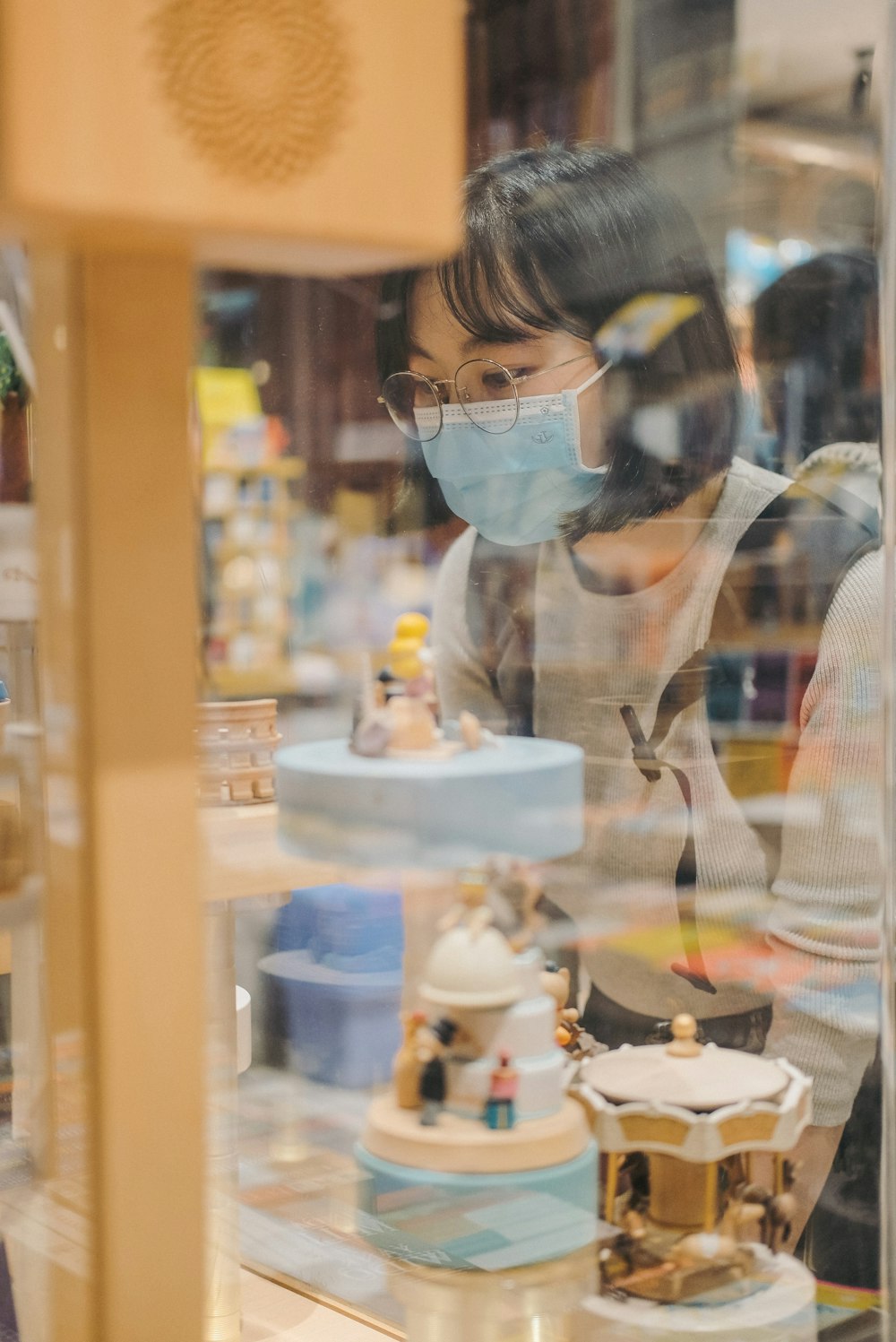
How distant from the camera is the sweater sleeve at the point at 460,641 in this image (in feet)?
3.15

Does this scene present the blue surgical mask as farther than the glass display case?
Yes

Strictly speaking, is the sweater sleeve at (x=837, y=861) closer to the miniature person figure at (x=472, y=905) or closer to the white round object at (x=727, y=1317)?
the white round object at (x=727, y=1317)

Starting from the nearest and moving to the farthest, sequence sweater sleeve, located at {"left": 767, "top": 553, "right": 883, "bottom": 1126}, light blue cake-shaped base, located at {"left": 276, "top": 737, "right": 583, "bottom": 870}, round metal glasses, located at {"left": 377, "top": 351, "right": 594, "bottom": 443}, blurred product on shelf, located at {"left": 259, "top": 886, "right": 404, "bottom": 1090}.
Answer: light blue cake-shaped base, located at {"left": 276, "top": 737, "right": 583, "bottom": 870} → blurred product on shelf, located at {"left": 259, "top": 886, "right": 404, "bottom": 1090} → round metal glasses, located at {"left": 377, "top": 351, "right": 594, "bottom": 443} → sweater sleeve, located at {"left": 767, "top": 553, "right": 883, "bottom": 1126}

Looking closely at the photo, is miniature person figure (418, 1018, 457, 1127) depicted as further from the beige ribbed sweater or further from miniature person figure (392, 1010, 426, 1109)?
the beige ribbed sweater

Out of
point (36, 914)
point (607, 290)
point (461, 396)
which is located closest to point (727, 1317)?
point (36, 914)

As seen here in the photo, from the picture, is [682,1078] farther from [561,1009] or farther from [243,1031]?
[243,1031]

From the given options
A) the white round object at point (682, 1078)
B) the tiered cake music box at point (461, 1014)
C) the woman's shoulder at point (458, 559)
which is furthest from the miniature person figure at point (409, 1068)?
the woman's shoulder at point (458, 559)

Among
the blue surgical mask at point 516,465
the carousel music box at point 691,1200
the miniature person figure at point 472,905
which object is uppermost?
the blue surgical mask at point 516,465

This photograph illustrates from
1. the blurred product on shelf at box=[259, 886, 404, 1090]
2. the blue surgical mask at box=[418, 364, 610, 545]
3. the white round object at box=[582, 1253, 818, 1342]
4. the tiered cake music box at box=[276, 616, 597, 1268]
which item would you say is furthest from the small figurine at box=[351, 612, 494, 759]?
the white round object at box=[582, 1253, 818, 1342]

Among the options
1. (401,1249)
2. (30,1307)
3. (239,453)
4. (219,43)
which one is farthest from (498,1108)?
(219,43)

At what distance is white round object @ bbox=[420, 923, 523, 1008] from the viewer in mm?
682

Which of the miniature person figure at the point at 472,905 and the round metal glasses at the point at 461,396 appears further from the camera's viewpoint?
the round metal glasses at the point at 461,396

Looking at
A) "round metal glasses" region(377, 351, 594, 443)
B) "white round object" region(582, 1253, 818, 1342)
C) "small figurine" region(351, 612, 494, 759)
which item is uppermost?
"round metal glasses" region(377, 351, 594, 443)

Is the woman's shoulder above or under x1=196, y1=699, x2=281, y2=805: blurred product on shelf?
above
